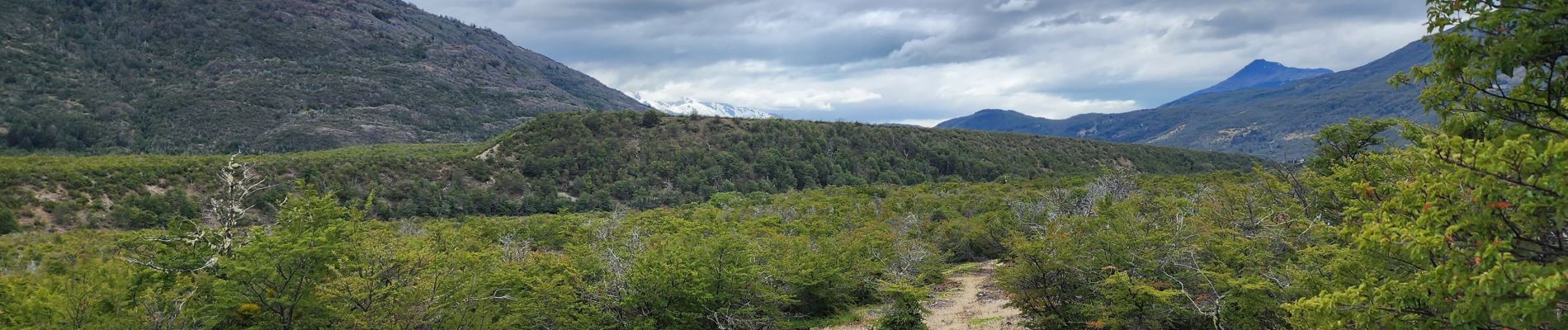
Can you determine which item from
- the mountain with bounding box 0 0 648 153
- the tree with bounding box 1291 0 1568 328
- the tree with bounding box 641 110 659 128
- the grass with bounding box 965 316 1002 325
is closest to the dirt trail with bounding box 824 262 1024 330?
the grass with bounding box 965 316 1002 325

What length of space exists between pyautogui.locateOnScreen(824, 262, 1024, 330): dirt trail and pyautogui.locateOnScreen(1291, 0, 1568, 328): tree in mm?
9334

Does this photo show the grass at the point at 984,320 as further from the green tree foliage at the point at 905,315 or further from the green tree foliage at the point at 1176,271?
the green tree foliage at the point at 905,315

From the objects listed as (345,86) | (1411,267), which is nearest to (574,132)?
(1411,267)

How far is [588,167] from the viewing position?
6856cm

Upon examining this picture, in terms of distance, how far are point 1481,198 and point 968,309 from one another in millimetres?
14113

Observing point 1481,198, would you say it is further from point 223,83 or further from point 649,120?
point 223,83

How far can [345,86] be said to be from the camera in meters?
131

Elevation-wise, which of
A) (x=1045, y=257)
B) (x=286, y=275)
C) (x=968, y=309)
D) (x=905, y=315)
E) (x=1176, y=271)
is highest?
(x=286, y=275)

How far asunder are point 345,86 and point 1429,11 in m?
152

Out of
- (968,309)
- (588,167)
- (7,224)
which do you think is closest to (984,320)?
(968,309)

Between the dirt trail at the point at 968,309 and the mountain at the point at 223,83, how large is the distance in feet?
351

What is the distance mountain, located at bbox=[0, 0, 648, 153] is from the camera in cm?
9550

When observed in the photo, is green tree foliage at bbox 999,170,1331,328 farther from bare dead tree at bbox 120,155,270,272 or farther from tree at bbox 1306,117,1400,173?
bare dead tree at bbox 120,155,270,272

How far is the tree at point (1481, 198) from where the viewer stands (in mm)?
4267
